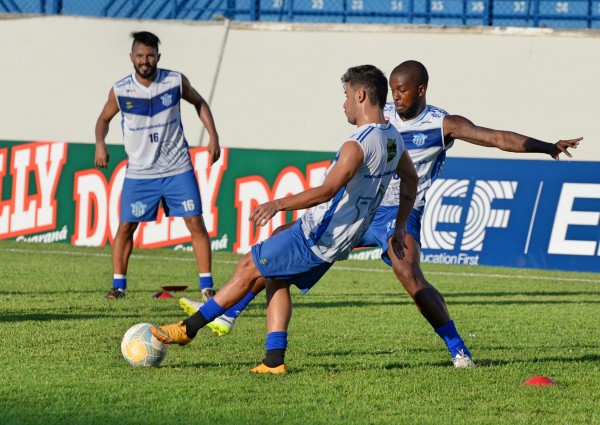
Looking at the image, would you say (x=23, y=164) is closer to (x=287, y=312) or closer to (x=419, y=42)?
(x=419, y=42)

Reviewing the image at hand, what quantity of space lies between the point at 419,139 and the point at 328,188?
1734mm

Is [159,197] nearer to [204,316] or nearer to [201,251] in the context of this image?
[201,251]

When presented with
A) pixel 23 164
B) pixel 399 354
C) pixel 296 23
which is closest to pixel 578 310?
pixel 399 354

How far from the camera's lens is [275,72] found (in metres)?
22.2

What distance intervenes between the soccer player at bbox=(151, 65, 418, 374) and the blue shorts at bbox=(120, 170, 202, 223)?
15.3ft

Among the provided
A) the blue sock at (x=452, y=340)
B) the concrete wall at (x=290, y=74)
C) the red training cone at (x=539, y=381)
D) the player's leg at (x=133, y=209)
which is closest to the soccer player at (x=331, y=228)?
the blue sock at (x=452, y=340)

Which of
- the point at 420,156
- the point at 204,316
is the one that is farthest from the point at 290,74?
the point at 204,316

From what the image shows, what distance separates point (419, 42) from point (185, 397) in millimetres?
16551

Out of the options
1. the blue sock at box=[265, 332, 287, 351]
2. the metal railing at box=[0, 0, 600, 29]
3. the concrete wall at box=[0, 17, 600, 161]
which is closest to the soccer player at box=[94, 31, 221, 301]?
the blue sock at box=[265, 332, 287, 351]

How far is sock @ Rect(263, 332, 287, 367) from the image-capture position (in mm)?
6875

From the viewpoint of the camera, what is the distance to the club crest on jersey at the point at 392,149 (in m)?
6.76

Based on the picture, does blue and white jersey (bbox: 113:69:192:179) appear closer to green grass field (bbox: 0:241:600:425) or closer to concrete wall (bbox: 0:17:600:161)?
green grass field (bbox: 0:241:600:425)

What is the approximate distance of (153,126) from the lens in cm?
1178

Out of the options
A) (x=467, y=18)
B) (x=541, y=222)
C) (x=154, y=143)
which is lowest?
(x=541, y=222)
